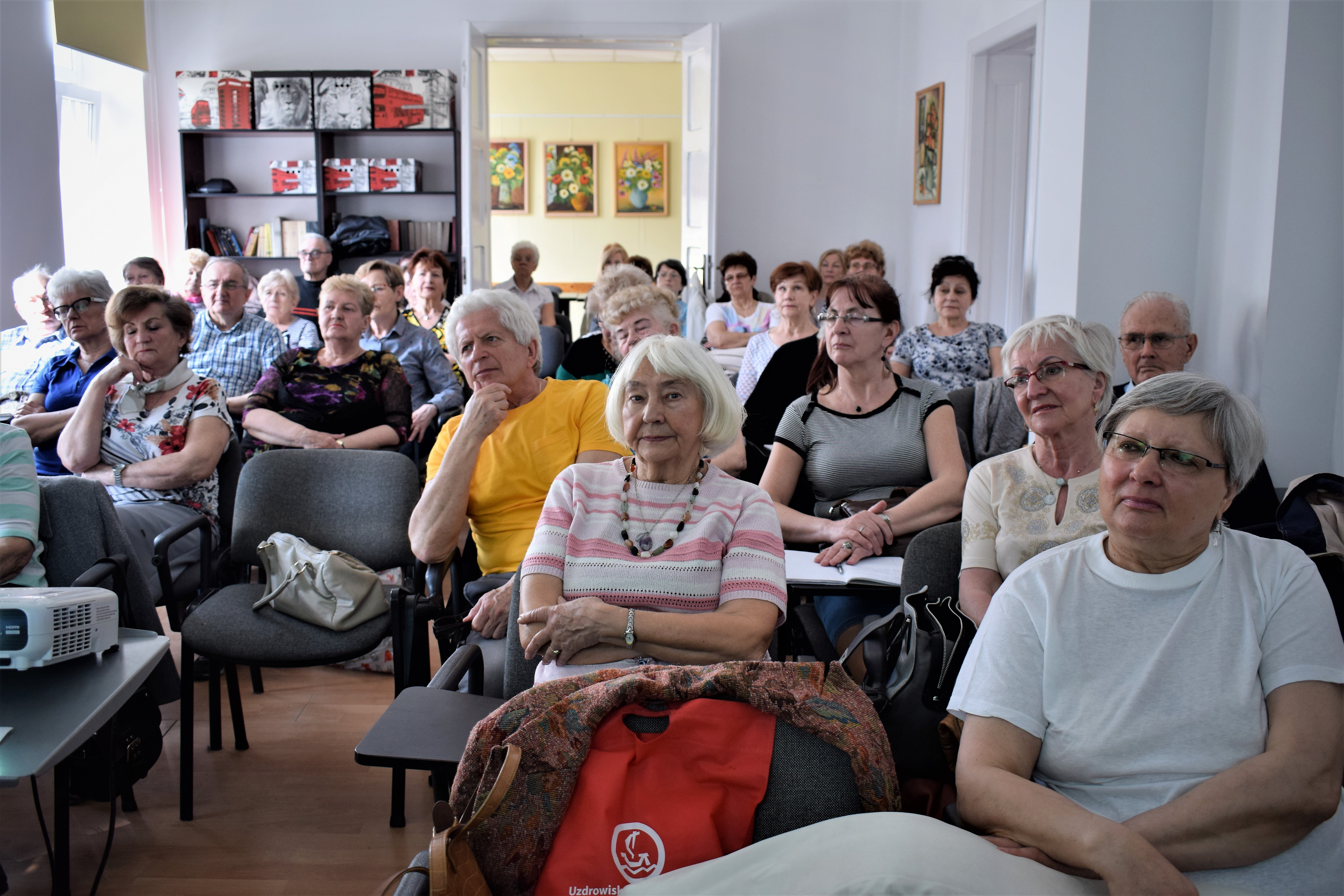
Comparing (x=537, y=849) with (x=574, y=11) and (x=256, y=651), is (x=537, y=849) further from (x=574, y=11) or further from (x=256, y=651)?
(x=574, y=11)

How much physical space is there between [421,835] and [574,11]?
253 inches

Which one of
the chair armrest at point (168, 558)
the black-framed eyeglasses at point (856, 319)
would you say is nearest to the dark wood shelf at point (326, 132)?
the chair armrest at point (168, 558)

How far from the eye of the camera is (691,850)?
1200mm

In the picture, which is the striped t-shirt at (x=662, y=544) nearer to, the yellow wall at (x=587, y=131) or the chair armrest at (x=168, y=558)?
the chair armrest at (x=168, y=558)

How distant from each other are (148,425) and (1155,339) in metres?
3.31

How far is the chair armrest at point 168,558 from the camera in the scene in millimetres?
2570

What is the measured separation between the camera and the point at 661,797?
123 centimetres

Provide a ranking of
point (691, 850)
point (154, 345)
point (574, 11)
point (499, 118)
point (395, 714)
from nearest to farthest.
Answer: point (691, 850)
point (395, 714)
point (154, 345)
point (574, 11)
point (499, 118)

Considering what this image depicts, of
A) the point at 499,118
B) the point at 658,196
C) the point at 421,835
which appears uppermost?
the point at 499,118

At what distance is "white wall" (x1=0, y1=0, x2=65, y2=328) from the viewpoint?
4777mm

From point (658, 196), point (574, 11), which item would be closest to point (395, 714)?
point (574, 11)

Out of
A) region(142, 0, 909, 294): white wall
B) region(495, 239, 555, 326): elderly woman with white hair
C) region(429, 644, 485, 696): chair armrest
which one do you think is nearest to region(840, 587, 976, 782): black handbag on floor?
region(429, 644, 485, 696): chair armrest

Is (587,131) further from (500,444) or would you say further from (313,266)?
(500,444)

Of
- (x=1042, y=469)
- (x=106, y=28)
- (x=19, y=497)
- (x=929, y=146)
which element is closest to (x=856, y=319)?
(x=1042, y=469)
